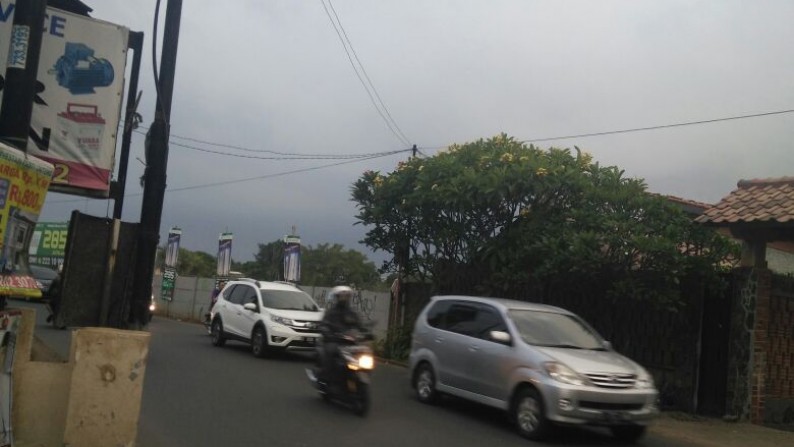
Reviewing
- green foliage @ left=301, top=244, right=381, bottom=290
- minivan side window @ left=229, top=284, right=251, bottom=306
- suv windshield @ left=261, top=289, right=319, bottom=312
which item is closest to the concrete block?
suv windshield @ left=261, top=289, right=319, bottom=312

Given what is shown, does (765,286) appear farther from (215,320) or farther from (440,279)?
(215,320)

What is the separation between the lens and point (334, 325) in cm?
1010

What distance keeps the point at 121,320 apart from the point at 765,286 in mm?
10059

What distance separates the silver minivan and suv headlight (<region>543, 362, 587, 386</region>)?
1cm

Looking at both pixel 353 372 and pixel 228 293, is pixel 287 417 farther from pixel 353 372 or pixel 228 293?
pixel 228 293

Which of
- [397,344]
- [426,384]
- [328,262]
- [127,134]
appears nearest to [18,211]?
[127,134]

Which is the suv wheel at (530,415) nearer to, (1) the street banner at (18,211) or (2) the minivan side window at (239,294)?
(1) the street banner at (18,211)

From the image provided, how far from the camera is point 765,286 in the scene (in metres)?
12.0

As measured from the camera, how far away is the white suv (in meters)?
15.4

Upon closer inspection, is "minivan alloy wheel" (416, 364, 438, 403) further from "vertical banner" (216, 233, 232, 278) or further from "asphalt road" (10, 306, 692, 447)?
"vertical banner" (216, 233, 232, 278)

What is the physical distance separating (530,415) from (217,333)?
1085cm

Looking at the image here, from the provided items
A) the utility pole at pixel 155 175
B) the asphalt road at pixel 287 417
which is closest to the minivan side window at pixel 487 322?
the asphalt road at pixel 287 417

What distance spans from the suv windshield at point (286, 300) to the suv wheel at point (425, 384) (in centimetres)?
568

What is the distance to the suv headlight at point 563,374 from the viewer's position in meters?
8.56
